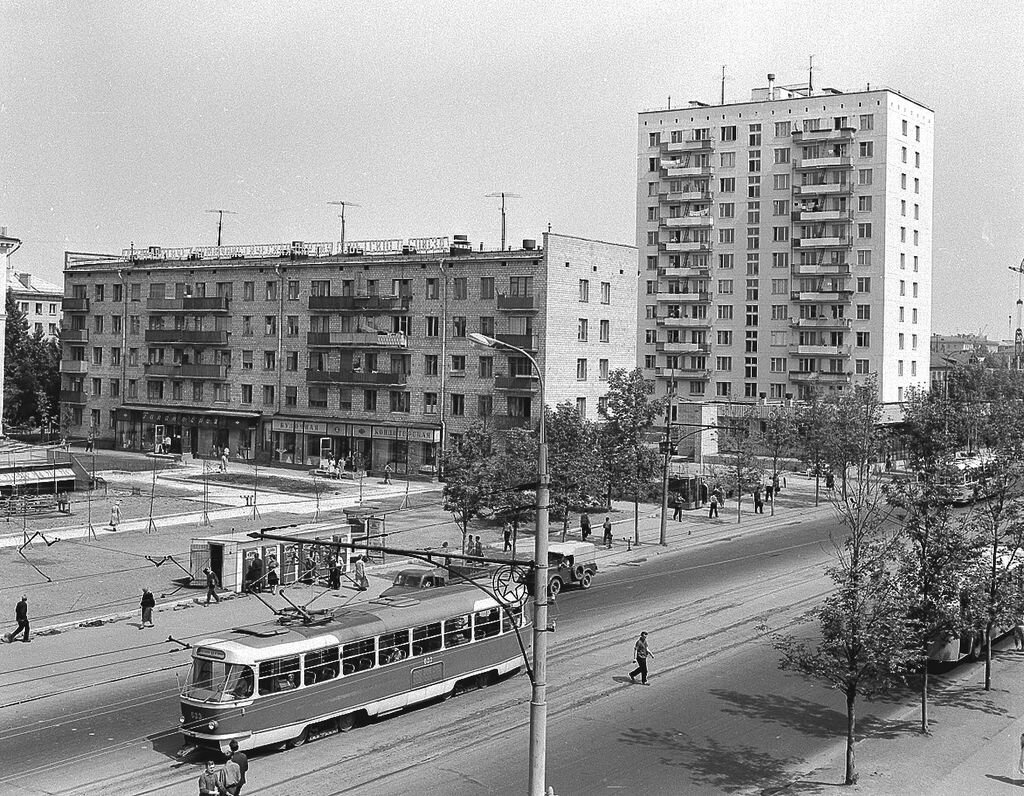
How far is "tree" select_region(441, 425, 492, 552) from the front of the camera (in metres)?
46.6

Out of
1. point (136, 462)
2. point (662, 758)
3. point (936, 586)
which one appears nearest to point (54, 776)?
point (662, 758)

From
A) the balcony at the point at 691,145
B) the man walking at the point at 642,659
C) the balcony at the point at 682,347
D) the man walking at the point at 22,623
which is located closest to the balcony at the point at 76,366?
the balcony at the point at 682,347

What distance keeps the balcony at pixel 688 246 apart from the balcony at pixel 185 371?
1815 inches

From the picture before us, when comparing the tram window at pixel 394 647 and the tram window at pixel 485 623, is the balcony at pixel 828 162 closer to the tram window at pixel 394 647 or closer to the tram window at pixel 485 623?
the tram window at pixel 485 623

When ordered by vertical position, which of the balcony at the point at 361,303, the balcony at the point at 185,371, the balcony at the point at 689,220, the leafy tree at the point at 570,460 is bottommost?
the leafy tree at the point at 570,460

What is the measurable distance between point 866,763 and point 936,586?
501 centimetres

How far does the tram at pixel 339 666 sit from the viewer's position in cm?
2167

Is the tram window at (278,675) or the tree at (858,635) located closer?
the tree at (858,635)

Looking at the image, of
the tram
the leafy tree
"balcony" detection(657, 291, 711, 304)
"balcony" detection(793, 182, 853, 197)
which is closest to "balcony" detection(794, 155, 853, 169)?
"balcony" detection(793, 182, 853, 197)

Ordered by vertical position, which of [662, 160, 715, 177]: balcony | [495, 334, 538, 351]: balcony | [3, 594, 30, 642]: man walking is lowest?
[3, 594, 30, 642]: man walking

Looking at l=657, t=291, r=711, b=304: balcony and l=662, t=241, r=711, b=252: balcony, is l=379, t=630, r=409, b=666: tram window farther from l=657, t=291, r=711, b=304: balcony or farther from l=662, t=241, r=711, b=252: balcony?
l=662, t=241, r=711, b=252: balcony

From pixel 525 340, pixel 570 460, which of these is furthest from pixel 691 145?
pixel 570 460

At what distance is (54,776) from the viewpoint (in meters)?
20.3

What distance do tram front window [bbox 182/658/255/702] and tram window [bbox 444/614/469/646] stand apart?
5525 mm
